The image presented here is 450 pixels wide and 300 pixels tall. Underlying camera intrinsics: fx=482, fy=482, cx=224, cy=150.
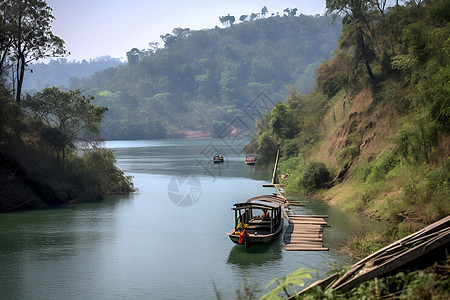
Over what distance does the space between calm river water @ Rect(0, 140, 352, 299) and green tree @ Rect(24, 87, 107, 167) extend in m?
6.40

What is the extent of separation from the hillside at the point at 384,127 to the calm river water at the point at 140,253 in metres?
2.86

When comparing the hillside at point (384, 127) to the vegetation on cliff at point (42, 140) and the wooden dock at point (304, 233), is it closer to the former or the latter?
the wooden dock at point (304, 233)

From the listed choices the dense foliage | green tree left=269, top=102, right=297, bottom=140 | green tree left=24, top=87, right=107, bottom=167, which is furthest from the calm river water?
green tree left=269, top=102, right=297, bottom=140

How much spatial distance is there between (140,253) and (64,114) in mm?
23929

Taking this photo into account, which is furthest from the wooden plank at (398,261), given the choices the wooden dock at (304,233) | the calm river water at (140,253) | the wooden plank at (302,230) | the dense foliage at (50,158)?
the dense foliage at (50,158)

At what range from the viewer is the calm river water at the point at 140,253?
20125 mm

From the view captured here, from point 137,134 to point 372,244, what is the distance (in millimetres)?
182997

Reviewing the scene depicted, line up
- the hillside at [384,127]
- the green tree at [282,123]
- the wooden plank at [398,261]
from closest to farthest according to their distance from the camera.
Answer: the wooden plank at [398,261]
the hillside at [384,127]
the green tree at [282,123]

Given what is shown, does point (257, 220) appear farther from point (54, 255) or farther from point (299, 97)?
point (299, 97)

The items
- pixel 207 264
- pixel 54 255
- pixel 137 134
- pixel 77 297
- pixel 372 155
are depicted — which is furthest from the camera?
pixel 137 134

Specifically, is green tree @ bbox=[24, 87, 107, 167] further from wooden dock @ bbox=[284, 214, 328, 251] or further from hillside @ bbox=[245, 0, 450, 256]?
wooden dock @ bbox=[284, 214, 328, 251]

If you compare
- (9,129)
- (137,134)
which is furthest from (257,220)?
(137,134)

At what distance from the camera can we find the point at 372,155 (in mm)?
38406

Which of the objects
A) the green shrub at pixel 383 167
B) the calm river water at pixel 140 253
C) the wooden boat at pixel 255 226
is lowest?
the calm river water at pixel 140 253
